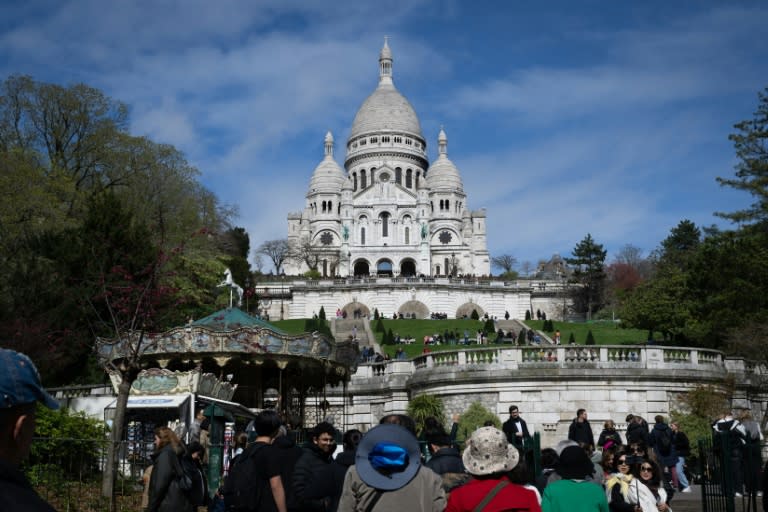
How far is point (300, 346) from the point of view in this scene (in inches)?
803

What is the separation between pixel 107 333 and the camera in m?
32.5

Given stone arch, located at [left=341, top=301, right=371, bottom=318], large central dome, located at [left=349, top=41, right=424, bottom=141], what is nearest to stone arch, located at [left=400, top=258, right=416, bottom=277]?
large central dome, located at [left=349, top=41, right=424, bottom=141]

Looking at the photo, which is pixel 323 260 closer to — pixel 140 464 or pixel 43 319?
pixel 43 319

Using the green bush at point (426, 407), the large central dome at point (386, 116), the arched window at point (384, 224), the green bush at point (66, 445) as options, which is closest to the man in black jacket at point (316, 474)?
the green bush at point (66, 445)

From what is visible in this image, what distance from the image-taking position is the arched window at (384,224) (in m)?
103

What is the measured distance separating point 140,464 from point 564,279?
68.8 meters

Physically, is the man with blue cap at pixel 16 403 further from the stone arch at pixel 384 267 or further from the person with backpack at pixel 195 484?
the stone arch at pixel 384 267

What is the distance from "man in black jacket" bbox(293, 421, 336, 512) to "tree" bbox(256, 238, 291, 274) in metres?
86.5

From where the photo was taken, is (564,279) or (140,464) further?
(564,279)

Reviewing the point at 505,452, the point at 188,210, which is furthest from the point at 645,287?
the point at 505,452

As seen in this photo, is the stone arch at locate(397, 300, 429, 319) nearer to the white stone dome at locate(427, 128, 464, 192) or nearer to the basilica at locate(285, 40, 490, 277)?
the basilica at locate(285, 40, 490, 277)

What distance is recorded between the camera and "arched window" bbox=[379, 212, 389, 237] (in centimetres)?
Answer: 10331

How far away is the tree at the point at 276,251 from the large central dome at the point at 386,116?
28.2 m

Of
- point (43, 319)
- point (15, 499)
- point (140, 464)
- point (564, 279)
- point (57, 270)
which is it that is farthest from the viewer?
point (564, 279)
